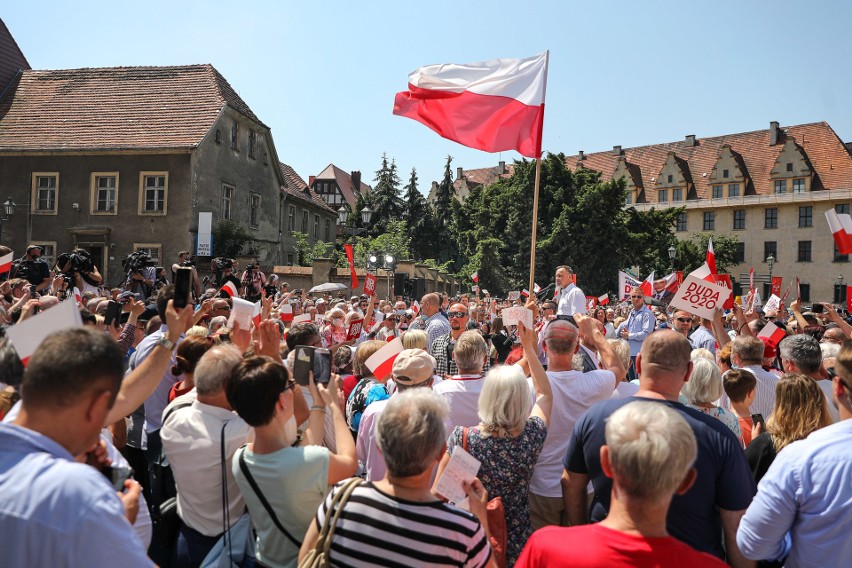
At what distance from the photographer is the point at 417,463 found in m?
2.51

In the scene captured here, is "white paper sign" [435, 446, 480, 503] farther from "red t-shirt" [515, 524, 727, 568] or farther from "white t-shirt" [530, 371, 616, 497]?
"white t-shirt" [530, 371, 616, 497]

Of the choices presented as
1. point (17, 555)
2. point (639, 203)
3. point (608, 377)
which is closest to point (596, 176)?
point (639, 203)

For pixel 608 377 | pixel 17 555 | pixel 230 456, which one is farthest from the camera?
pixel 608 377

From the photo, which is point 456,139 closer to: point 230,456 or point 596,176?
point 230,456

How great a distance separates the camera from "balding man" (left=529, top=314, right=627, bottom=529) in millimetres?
4191

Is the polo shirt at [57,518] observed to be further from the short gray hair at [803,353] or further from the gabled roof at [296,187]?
the gabled roof at [296,187]

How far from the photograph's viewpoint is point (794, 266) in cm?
5906

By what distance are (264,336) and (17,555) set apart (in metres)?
2.39

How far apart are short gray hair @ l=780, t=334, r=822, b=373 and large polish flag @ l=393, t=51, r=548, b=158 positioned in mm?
3285

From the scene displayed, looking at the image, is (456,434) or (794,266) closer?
(456,434)

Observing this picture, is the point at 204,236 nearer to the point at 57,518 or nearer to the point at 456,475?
the point at 456,475

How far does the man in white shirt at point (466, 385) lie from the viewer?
14.5ft

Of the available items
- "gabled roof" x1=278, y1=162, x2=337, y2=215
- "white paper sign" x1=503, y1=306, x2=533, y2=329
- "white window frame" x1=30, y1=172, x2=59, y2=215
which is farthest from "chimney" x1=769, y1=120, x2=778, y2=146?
"white paper sign" x1=503, y1=306, x2=533, y2=329

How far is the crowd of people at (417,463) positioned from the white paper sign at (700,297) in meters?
2.08
